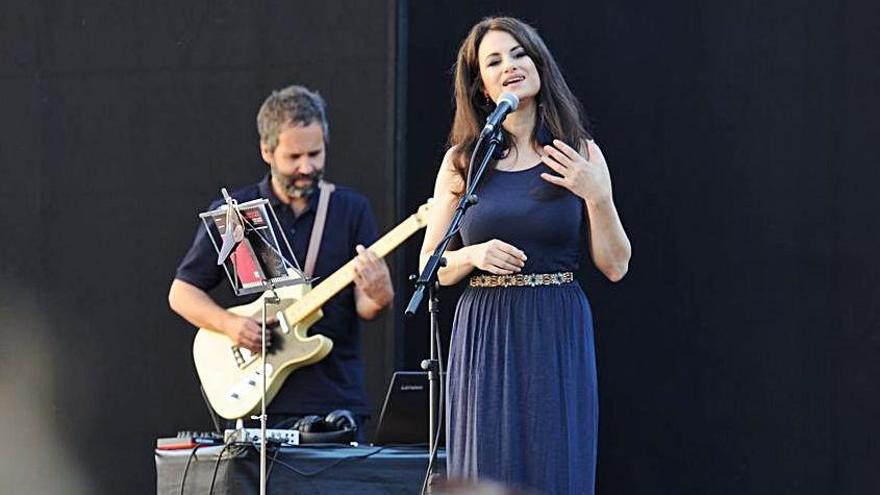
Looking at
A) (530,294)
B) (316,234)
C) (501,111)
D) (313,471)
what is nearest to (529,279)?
(530,294)

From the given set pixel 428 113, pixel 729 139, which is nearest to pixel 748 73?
pixel 729 139

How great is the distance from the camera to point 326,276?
190 inches

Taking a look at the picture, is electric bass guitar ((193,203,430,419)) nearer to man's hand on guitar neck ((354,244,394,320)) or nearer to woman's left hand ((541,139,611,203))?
man's hand on guitar neck ((354,244,394,320))

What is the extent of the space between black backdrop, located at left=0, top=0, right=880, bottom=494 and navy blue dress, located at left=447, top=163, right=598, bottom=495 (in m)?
1.52

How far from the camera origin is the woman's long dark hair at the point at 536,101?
3646 mm

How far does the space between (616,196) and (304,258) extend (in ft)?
3.66

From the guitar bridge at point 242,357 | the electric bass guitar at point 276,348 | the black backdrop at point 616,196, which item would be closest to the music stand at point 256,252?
the electric bass guitar at point 276,348

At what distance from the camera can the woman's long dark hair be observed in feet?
12.0

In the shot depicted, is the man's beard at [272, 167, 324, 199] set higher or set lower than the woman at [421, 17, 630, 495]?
higher

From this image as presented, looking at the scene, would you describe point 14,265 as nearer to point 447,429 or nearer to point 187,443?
point 187,443

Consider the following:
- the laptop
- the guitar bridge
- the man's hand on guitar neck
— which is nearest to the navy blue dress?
the laptop

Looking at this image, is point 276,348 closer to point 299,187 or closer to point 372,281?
point 372,281

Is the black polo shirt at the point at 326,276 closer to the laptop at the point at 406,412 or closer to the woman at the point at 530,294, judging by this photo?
the laptop at the point at 406,412

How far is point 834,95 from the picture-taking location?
190 inches
